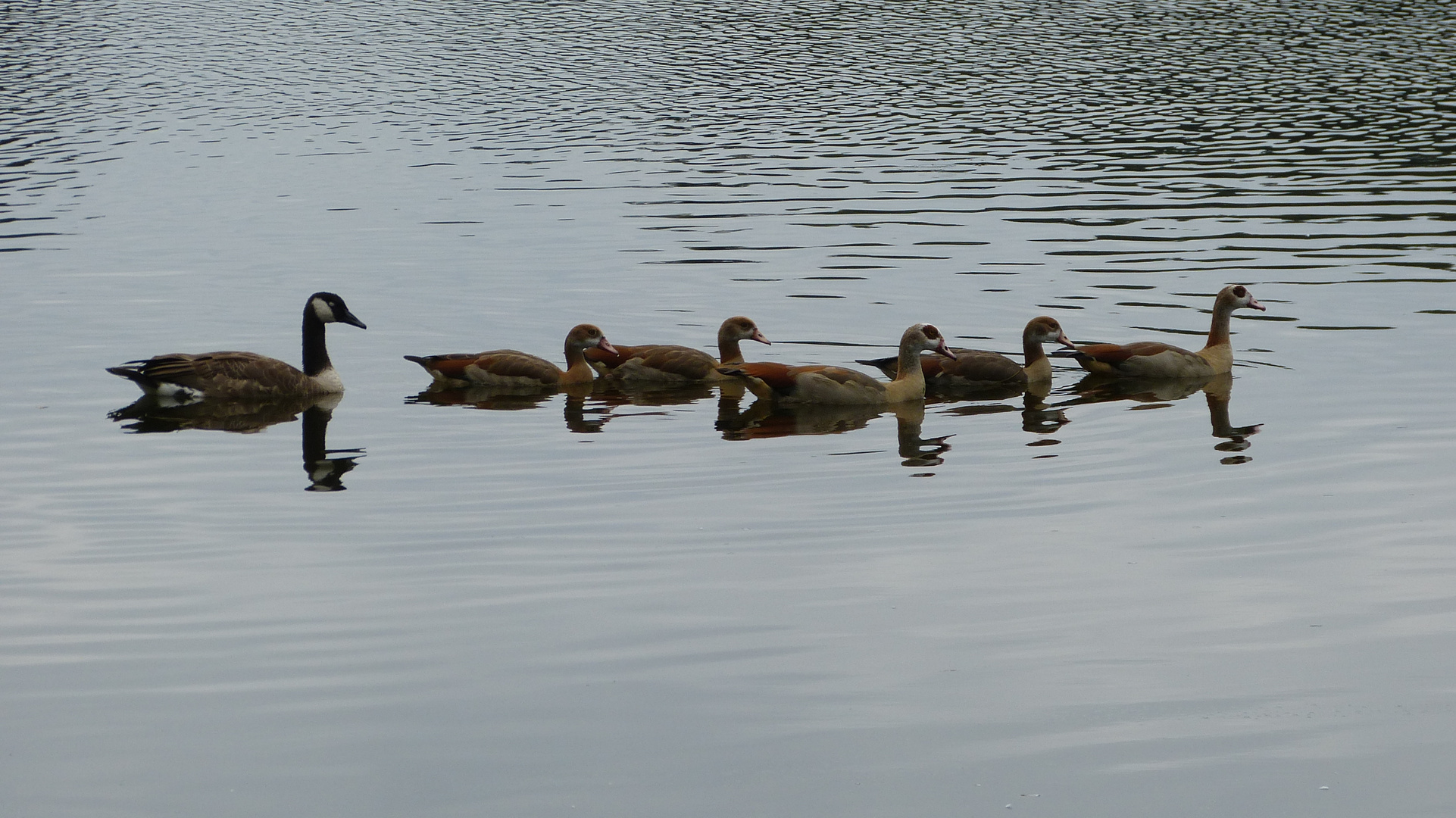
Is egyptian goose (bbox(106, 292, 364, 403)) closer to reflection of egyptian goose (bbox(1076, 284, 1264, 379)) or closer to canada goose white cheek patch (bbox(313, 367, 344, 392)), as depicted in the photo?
canada goose white cheek patch (bbox(313, 367, 344, 392))

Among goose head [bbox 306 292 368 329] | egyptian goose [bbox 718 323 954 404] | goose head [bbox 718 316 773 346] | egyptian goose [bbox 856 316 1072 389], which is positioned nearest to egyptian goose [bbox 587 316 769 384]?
goose head [bbox 718 316 773 346]

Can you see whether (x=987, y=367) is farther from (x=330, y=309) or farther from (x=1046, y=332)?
(x=330, y=309)

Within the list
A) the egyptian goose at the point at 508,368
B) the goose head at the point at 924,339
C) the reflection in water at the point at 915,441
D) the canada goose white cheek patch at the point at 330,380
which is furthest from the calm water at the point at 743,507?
the goose head at the point at 924,339

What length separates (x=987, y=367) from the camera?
19.1 metres

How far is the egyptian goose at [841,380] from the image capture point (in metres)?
18.1

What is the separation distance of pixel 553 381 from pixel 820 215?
12453 mm

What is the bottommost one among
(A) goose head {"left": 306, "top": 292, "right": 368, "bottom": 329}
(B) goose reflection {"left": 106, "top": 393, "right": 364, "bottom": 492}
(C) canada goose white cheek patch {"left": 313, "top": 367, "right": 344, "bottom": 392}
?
(B) goose reflection {"left": 106, "top": 393, "right": 364, "bottom": 492}

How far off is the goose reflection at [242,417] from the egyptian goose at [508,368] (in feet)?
3.59

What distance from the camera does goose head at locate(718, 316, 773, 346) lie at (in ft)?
64.2

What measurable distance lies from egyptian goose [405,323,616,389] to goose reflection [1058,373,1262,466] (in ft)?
16.9

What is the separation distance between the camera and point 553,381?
1930 centimetres

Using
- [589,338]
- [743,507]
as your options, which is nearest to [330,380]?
[589,338]

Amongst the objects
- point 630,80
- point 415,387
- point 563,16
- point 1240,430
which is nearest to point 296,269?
point 415,387

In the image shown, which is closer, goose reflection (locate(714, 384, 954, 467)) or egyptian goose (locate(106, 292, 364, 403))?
goose reflection (locate(714, 384, 954, 467))
